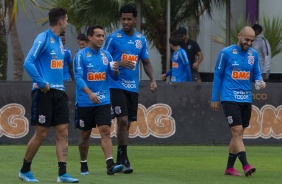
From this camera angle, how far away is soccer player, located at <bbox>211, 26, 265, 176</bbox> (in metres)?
13.3

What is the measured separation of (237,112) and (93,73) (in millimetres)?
2034

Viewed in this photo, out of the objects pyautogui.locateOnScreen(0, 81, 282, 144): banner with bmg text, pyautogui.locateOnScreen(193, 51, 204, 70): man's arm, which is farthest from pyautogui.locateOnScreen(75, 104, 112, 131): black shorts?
pyautogui.locateOnScreen(193, 51, 204, 70): man's arm

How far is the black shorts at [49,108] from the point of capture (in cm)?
1160

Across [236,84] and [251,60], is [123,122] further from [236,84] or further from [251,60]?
[251,60]

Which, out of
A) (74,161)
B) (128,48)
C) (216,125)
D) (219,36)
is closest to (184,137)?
(216,125)

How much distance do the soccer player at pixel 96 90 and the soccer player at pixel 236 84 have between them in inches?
58.9

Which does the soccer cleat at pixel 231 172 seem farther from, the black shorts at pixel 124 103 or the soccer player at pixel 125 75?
the black shorts at pixel 124 103

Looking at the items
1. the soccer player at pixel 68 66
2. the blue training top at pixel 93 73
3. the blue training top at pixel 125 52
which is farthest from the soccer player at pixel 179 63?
the blue training top at pixel 93 73

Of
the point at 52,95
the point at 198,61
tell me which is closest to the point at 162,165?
the point at 52,95

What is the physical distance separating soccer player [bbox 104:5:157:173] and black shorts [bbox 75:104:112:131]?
67 cm

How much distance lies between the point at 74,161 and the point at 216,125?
499cm

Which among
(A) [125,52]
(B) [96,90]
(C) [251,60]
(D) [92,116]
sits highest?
(A) [125,52]

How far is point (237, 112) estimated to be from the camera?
43.8 feet

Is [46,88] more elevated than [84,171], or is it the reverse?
[46,88]
